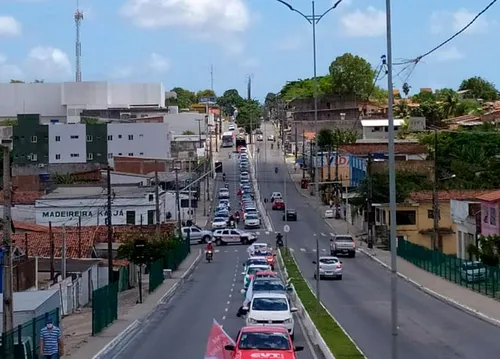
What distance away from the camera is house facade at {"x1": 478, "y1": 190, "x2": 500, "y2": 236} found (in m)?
53.9

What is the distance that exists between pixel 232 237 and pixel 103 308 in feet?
152

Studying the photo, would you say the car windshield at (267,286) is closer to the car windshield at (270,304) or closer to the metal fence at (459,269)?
the car windshield at (270,304)

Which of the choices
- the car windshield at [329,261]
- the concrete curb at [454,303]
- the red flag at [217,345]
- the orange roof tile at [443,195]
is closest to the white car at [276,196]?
the orange roof tile at [443,195]

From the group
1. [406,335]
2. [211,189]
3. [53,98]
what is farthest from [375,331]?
[53,98]

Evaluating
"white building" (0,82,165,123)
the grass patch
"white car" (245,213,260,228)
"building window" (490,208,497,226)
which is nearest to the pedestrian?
the grass patch

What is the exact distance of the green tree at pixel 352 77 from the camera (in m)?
167

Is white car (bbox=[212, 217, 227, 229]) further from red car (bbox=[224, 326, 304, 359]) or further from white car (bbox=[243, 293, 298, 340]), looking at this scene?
red car (bbox=[224, 326, 304, 359])

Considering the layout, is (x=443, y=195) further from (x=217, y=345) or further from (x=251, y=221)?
(x=217, y=345)

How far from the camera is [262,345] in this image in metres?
21.1

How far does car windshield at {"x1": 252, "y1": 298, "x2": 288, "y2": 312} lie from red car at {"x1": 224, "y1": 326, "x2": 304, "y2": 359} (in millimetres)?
7977

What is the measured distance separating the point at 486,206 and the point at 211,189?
70.2 metres

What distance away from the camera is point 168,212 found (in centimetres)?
9369

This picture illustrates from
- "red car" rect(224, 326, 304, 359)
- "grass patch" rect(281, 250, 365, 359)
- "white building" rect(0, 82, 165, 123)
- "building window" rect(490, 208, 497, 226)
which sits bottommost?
"grass patch" rect(281, 250, 365, 359)

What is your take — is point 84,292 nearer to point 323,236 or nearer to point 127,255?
point 127,255
